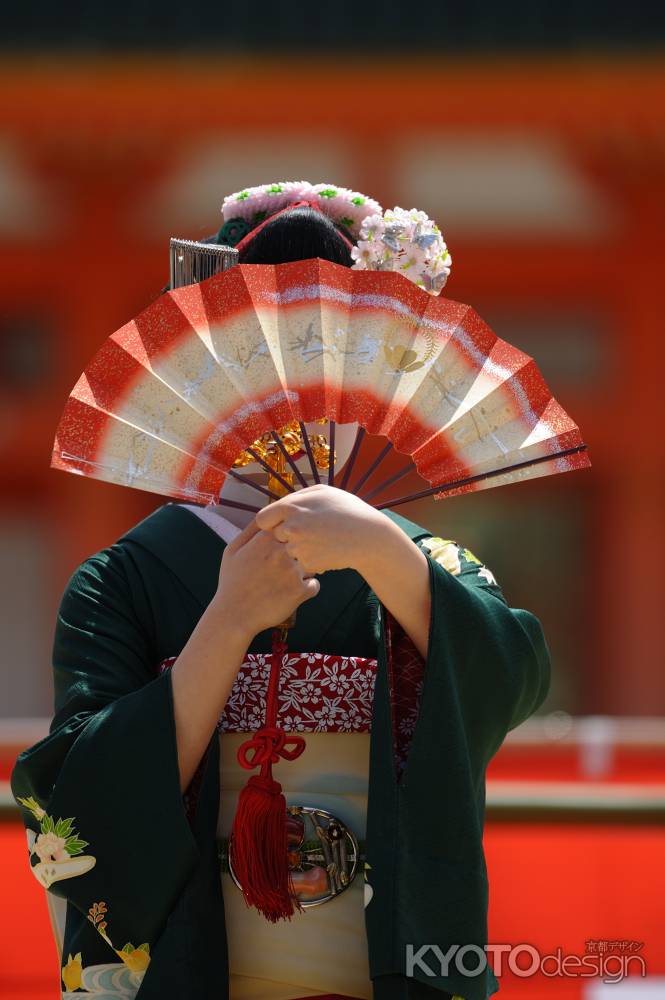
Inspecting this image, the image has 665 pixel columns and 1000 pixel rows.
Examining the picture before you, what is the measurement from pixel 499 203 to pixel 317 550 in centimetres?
499

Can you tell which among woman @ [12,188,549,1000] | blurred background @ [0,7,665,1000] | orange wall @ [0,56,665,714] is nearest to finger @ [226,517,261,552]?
woman @ [12,188,549,1000]

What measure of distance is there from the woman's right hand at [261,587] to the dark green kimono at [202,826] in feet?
0.40

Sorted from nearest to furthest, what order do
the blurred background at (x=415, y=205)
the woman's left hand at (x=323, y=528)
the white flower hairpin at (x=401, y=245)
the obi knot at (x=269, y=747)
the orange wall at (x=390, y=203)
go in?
1. the woman's left hand at (x=323, y=528)
2. the obi knot at (x=269, y=747)
3. the white flower hairpin at (x=401, y=245)
4. the blurred background at (x=415, y=205)
5. the orange wall at (x=390, y=203)

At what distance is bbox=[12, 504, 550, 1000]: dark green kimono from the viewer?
142 centimetres

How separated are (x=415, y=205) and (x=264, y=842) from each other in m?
4.81

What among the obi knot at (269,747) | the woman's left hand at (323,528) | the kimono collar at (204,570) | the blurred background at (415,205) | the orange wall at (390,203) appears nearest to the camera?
the woman's left hand at (323,528)

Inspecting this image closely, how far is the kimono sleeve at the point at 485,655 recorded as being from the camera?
145cm

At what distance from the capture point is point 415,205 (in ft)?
19.2

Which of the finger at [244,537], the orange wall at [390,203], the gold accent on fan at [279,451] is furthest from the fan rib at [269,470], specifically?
the orange wall at [390,203]

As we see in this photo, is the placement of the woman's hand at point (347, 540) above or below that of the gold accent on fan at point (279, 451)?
below

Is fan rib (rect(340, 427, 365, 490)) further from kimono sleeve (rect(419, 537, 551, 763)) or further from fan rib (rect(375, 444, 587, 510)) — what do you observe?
kimono sleeve (rect(419, 537, 551, 763))

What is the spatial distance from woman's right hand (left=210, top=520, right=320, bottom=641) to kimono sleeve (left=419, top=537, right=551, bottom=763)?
0.57ft

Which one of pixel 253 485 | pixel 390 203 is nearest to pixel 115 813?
pixel 253 485

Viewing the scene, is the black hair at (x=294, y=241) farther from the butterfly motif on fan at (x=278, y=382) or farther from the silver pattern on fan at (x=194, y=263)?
the butterfly motif on fan at (x=278, y=382)
